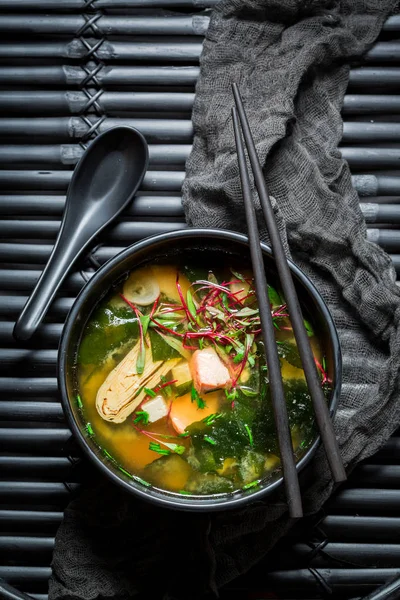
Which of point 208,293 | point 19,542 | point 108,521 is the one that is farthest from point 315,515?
point 19,542

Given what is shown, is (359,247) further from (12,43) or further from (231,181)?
(12,43)

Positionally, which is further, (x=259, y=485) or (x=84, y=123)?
(x=84, y=123)

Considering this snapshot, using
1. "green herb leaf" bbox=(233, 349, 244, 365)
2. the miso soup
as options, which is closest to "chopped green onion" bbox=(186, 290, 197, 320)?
the miso soup

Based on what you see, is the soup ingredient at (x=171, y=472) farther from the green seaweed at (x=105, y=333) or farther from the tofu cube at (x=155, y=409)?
the green seaweed at (x=105, y=333)

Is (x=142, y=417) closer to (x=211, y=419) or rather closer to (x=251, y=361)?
(x=211, y=419)

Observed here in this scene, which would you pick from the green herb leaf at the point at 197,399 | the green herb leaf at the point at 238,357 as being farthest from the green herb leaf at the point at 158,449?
the green herb leaf at the point at 238,357

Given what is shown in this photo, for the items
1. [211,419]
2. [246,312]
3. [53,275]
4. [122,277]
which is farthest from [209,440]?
[53,275]
